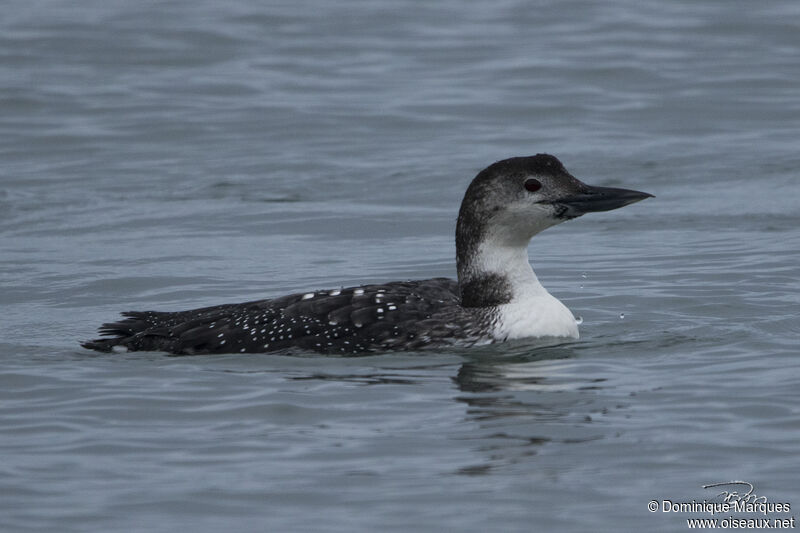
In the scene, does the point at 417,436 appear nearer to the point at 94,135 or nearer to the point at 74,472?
the point at 74,472

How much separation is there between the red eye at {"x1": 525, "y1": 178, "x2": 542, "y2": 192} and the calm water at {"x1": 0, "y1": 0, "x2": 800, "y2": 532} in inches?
31.6

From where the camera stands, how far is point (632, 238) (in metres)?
10.6

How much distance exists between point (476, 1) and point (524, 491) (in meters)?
15.2

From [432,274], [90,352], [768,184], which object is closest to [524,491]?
[90,352]

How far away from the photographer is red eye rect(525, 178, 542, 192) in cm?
748

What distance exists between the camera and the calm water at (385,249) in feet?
18.1

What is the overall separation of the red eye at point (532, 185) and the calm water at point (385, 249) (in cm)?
80

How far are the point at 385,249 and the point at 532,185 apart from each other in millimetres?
2930
